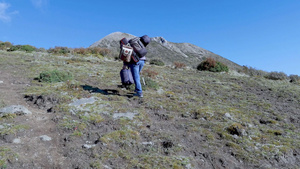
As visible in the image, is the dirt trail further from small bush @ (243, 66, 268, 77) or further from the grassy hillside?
small bush @ (243, 66, 268, 77)

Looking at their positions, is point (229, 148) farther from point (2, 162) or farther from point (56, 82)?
point (56, 82)

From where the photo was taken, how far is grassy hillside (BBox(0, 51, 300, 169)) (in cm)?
372

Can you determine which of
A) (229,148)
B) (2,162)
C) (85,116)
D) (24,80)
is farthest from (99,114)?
(24,80)

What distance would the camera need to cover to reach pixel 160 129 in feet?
16.3

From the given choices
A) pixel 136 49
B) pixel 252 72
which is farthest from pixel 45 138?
pixel 252 72

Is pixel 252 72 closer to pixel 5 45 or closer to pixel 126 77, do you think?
pixel 126 77

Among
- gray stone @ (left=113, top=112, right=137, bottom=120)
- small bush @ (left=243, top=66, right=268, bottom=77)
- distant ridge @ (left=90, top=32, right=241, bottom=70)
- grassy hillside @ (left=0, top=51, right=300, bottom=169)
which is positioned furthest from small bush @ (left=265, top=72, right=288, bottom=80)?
distant ridge @ (left=90, top=32, right=241, bottom=70)

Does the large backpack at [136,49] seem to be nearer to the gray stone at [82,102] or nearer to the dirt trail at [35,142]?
the gray stone at [82,102]

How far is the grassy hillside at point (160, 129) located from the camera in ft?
12.2

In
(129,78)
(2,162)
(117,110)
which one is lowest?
(2,162)

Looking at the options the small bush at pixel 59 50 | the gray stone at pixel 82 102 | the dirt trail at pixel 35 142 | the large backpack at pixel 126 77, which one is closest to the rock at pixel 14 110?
the dirt trail at pixel 35 142

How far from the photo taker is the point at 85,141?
13.4 feet

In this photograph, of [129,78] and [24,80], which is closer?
[129,78]

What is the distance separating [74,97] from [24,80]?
3430 mm
